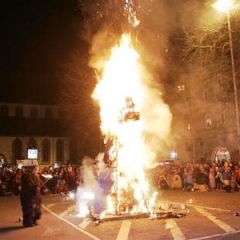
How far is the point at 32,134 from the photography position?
54.9 metres

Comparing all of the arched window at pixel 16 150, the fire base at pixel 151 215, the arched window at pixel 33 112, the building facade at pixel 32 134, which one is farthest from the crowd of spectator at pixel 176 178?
the arched window at pixel 33 112

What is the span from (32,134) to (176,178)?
1320 inches

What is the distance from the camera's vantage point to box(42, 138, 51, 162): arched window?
180ft

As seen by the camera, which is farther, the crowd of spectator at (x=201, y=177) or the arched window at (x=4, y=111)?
the arched window at (x=4, y=111)

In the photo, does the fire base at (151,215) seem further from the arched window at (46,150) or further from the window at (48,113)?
the window at (48,113)

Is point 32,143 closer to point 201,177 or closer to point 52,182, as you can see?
point 52,182

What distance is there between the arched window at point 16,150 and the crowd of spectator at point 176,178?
2646cm

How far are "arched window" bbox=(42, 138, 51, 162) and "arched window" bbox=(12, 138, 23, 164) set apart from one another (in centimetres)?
297

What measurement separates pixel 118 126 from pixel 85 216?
307 cm

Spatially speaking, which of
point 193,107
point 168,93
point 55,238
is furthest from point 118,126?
point 193,107

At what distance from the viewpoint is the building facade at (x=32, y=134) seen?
5328cm

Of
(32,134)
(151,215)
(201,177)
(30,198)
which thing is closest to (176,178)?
(201,177)

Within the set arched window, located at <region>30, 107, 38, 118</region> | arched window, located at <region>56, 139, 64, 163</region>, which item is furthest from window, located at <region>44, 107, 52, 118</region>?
arched window, located at <region>56, 139, 64, 163</region>

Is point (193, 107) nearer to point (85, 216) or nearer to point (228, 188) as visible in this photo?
point (228, 188)
